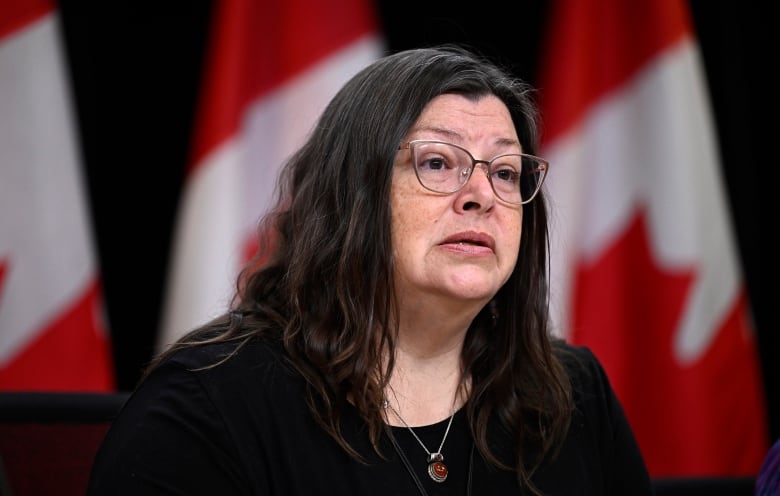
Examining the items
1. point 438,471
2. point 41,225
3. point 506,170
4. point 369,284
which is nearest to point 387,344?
point 369,284

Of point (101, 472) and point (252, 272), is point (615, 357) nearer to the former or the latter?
point (252, 272)

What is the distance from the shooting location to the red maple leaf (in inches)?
104

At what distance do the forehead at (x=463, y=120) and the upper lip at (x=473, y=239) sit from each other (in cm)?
16

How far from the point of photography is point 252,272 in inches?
68.9

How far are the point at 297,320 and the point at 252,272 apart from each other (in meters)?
0.22

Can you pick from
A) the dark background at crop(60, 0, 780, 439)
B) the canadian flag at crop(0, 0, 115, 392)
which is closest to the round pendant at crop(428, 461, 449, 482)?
the canadian flag at crop(0, 0, 115, 392)

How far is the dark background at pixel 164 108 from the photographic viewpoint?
8.45ft

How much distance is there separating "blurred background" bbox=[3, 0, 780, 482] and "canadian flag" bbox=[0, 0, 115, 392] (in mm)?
176

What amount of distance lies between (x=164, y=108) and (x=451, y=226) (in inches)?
53.1

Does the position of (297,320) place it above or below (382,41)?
below

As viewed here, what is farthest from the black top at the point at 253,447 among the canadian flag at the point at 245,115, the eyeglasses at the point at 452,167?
the canadian flag at the point at 245,115

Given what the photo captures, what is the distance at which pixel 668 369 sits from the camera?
2.65 m

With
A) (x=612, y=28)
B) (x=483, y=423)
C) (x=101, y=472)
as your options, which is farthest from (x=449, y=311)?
(x=612, y=28)

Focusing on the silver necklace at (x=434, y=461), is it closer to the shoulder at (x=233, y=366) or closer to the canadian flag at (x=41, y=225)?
the shoulder at (x=233, y=366)
